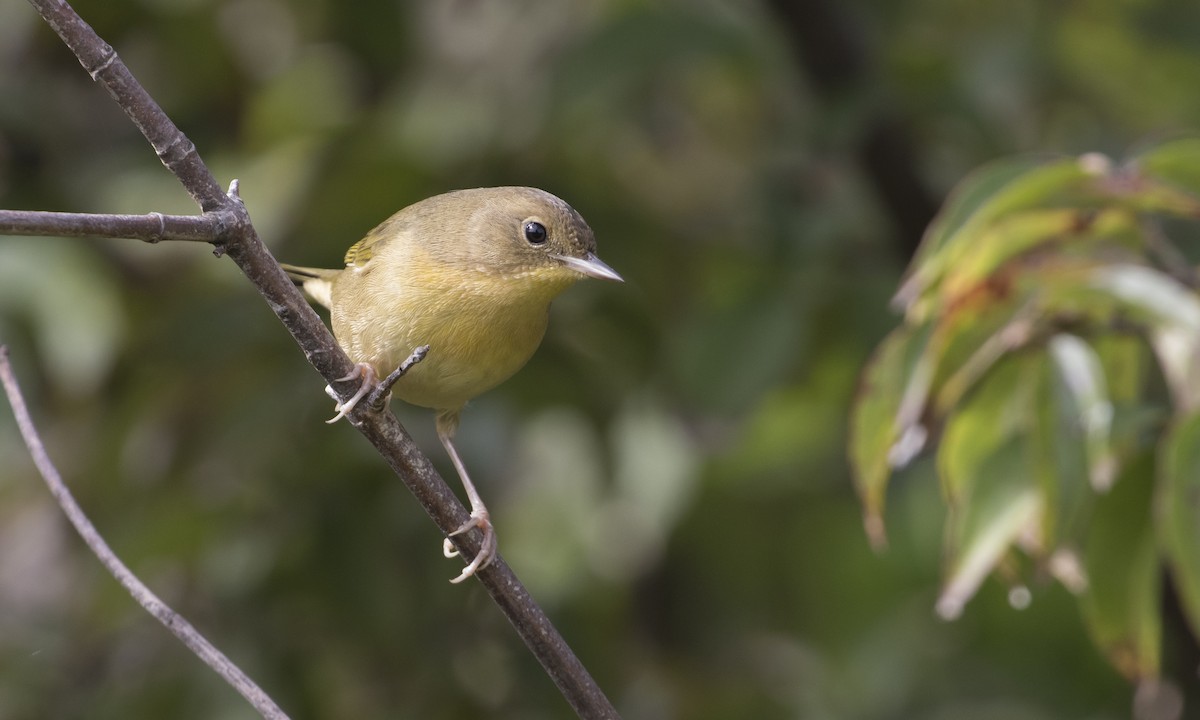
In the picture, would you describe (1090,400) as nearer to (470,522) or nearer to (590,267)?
(590,267)

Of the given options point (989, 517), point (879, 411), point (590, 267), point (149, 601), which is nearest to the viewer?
point (149, 601)

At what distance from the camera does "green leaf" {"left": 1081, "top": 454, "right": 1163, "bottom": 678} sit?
2711 mm

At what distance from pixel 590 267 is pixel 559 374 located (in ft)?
3.51

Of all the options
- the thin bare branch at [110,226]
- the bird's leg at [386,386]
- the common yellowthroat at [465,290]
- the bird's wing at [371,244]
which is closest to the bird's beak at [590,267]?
the common yellowthroat at [465,290]

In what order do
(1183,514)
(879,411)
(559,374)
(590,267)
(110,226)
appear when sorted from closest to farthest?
(110,226), (1183,514), (879,411), (590,267), (559,374)

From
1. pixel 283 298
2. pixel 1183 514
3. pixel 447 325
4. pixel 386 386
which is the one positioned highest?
pixel 283 298

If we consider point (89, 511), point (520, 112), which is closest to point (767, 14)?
point (520, 112)

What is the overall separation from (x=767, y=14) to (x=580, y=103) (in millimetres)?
907

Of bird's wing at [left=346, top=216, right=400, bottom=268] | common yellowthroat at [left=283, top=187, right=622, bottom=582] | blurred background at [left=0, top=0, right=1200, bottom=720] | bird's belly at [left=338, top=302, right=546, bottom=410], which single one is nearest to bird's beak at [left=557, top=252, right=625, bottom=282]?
common yellowthroat at [left=283, top=187, right=622, bottom=582]

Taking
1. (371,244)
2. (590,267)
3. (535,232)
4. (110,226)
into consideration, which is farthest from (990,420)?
(110,226)

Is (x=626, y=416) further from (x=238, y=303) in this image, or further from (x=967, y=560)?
(x=967, y=560)

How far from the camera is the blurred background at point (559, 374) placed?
13.2ft

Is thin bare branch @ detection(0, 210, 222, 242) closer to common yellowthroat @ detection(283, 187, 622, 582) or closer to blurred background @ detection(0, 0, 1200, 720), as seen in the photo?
common yellowthroat @ detection(283, 187, 622, 582)

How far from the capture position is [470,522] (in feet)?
7.02
